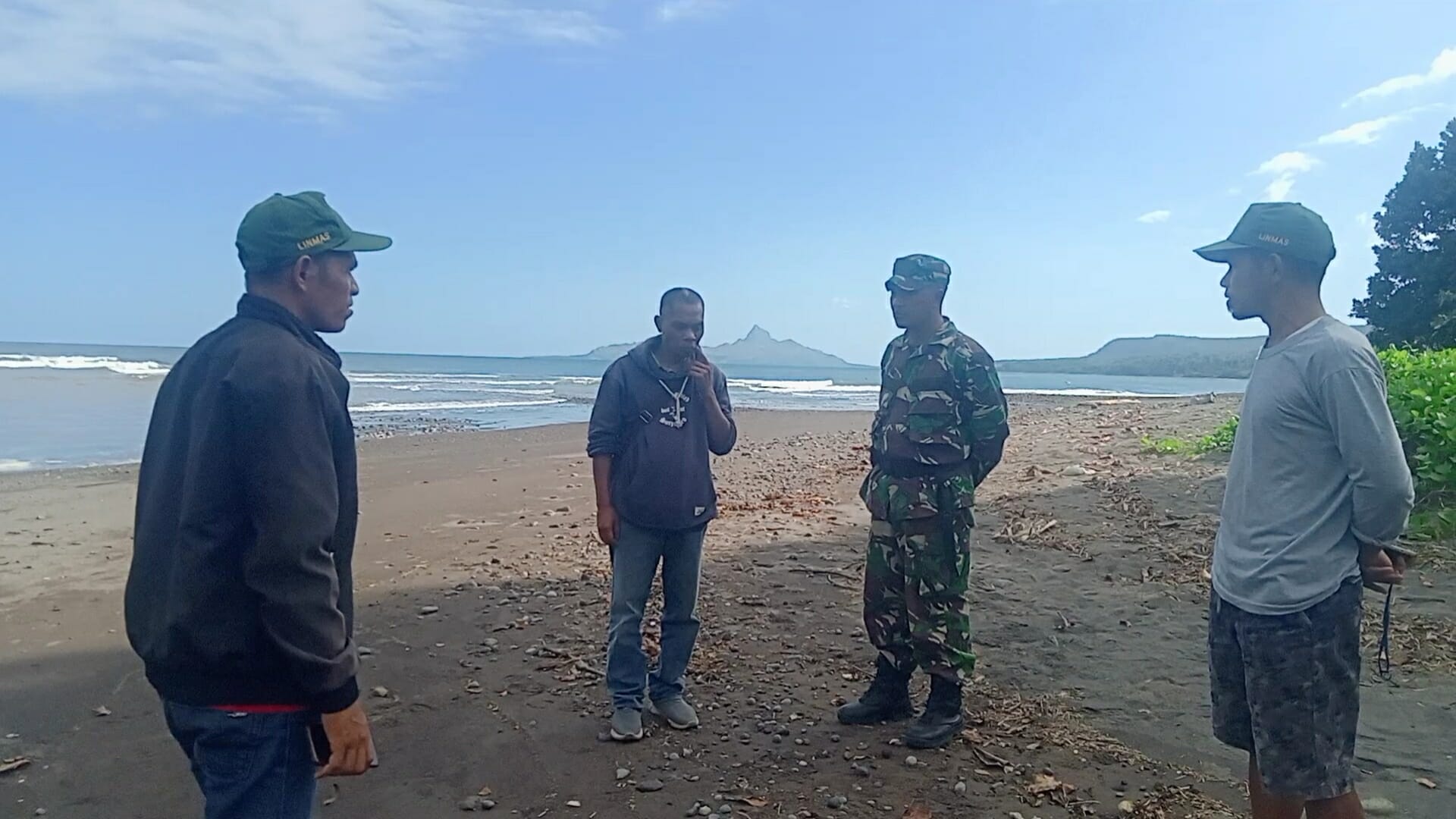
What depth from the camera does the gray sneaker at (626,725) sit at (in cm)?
414

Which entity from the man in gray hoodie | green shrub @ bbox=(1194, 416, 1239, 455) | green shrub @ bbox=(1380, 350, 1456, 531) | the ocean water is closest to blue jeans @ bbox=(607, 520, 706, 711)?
the man in gray hoodie

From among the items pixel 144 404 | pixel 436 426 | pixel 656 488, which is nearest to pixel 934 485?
pixel 656 488

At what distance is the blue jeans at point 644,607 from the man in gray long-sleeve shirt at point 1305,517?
7.28ft

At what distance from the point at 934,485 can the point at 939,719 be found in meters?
0.97

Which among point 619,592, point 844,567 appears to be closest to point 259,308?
point 619,592

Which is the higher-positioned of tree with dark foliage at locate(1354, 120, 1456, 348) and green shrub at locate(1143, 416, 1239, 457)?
tree with dark foliage at locate(1354, 120, 1456, 348)

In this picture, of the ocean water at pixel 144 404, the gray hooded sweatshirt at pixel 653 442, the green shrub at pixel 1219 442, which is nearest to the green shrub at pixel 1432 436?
the green shrub at pixel 1219 442

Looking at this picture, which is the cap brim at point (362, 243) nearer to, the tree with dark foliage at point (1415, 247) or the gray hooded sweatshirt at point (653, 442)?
the gray hooded sweatshirt at point (653, 442)

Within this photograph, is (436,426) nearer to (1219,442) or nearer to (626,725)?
(1219,442)

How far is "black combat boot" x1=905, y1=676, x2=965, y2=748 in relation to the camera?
400cm

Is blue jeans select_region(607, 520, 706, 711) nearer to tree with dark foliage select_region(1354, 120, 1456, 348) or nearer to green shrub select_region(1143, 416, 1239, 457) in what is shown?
green shrub select_region(1143, 416, 1239, 457)

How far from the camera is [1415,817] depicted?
3395mm

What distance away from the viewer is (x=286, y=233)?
6.86 ft

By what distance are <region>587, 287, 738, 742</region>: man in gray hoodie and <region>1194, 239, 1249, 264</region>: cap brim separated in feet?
6.46
